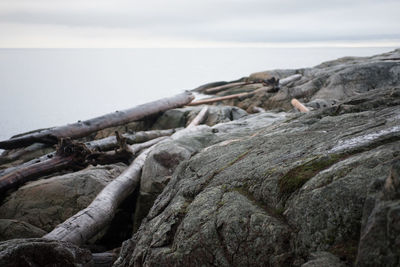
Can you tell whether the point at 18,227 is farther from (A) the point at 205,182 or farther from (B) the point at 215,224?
(B) the point at 215,224

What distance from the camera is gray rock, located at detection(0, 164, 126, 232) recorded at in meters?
7.51

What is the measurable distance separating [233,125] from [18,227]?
→ 5.21 meters

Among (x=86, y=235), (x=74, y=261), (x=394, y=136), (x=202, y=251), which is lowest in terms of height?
(x=86, y=235)

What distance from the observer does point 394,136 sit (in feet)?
10.8

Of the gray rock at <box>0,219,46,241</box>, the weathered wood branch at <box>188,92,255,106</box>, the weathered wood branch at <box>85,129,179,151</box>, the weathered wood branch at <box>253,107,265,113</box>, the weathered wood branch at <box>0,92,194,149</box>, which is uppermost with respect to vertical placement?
the weathered wood branch at <box>0,92,194,149</box>

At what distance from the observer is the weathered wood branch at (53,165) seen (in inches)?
336

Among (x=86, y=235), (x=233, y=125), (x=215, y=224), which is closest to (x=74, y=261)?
(x=86, y=235)

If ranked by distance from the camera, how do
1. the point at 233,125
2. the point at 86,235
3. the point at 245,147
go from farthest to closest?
the point at 233,125 → the point at 86,235 → the point at 245,147

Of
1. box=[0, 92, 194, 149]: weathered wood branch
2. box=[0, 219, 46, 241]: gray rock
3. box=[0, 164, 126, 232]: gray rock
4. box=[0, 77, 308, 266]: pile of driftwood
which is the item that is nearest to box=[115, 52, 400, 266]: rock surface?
box=[0, 77, 308, 266]: pile of driftwood

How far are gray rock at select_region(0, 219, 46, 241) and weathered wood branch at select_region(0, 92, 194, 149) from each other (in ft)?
16.9

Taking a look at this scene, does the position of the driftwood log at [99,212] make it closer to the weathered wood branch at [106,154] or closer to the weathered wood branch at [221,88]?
the weathered wood branch at [106,154]

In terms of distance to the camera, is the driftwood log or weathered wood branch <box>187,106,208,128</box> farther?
weathered wood branch <box>187,106,208,128</box>

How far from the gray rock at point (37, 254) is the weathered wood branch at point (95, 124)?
7968 mm

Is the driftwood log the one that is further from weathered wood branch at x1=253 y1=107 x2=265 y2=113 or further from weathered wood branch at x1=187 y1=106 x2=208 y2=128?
weathered wood branch at x1=253 y1=107 x2=265 y2=113
